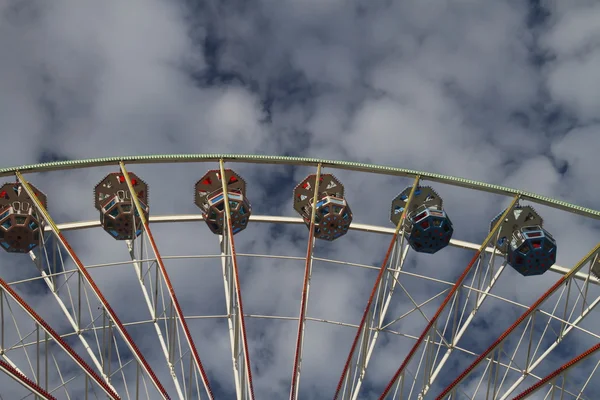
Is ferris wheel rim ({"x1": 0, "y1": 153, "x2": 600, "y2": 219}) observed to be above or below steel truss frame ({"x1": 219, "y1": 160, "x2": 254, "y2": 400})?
above

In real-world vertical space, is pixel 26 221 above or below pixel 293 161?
below

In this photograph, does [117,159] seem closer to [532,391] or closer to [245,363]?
[245,363]

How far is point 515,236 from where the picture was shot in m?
32.6

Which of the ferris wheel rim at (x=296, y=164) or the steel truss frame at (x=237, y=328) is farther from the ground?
the ferris wheel rim at (x=296, y=164)

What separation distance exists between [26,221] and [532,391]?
2044 cm

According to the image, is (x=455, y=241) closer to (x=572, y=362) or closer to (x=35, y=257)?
(x=572, y=362)

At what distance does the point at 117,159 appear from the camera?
102 ft

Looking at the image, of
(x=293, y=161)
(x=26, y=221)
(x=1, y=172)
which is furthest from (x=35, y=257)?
(x=293, y=161)

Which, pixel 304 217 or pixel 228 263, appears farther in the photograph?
pixel 304 217

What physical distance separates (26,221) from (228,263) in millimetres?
8769

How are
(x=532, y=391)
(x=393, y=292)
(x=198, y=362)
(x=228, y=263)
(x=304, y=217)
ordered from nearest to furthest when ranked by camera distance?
(x=532, y=391) → (x=198, y=362) → (x=228, y=263) → (x=393, y=292) → (x=304, y=217)

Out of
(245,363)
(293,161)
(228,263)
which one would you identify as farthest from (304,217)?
(245,363)

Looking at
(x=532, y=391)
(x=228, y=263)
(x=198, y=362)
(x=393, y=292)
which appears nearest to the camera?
(x=532, y=391)

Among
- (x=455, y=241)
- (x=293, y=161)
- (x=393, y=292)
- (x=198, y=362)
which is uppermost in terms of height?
(x=293, y=161)
